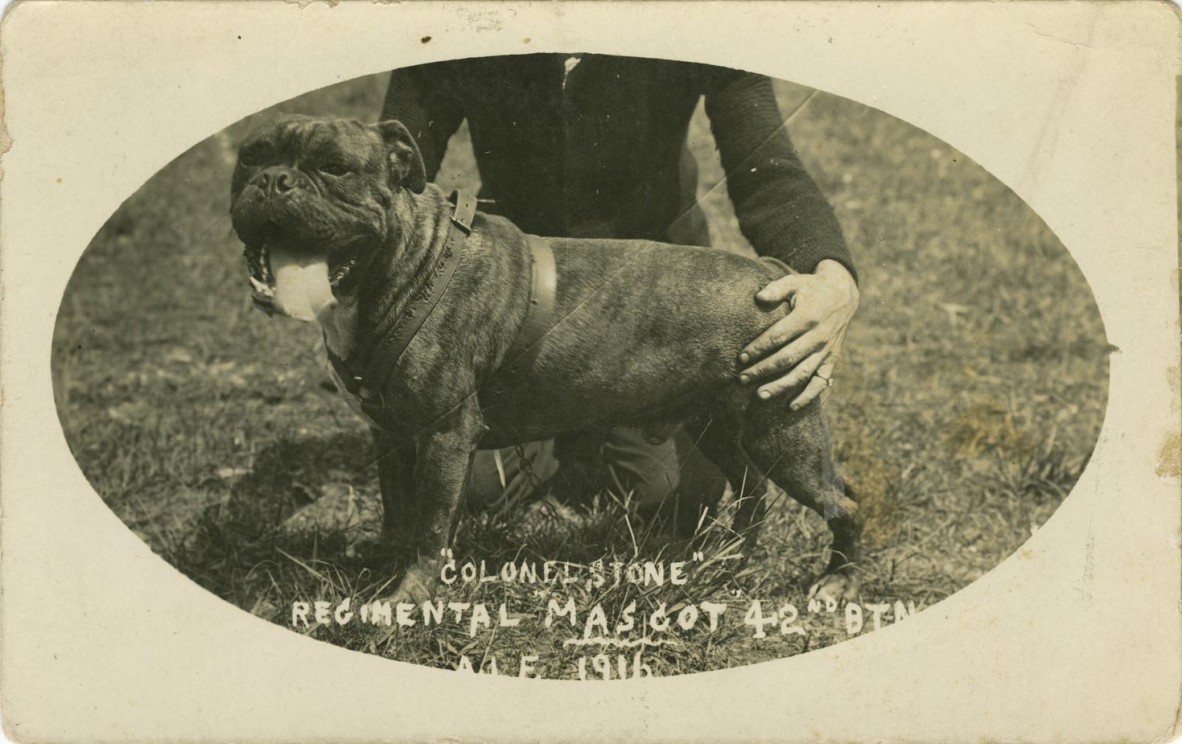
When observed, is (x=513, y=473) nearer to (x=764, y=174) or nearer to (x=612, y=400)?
(x=612, y=400)

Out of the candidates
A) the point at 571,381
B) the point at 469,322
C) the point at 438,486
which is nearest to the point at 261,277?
the point at 469,322

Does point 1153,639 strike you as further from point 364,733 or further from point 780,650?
point 364,733

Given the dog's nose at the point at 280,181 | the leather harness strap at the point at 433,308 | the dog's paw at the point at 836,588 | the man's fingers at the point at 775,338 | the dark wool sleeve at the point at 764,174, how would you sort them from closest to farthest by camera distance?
the dog's nose at the point at 280,181 < the leather harness strap at the point at 433,308 < the man's fingers at the point at 775,338 < the dark wool sleeve at the point at 764,174 < the dog's paw at the point at 836,588

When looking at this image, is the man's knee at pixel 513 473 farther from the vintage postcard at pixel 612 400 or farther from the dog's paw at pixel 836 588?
the dog's paw at pixel 836 588

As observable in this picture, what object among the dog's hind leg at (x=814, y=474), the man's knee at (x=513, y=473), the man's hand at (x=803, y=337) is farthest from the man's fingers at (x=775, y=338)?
the man's knee at (x=513, y=473)

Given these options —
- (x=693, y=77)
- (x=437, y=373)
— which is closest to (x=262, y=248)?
(x=437, y=373)

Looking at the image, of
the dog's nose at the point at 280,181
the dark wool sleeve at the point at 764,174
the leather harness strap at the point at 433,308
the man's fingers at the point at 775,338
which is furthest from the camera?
the dark wool sleeve at the point at 764,174

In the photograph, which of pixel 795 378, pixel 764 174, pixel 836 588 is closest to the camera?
pixel 795 378
